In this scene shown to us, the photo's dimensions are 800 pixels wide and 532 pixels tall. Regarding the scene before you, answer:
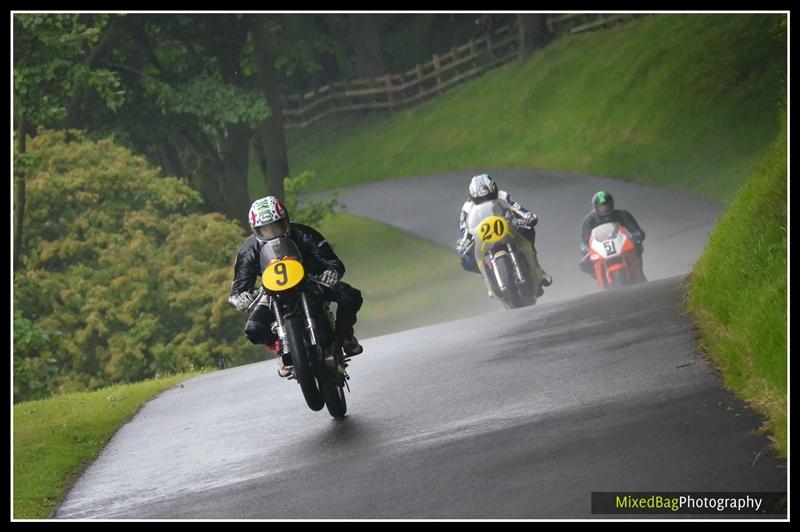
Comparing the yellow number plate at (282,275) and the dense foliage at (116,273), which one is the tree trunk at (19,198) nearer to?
the dense foliage at (116,273)

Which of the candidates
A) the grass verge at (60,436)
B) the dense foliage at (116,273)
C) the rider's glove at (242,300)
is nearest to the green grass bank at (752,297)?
the rider's glove at (242,300)

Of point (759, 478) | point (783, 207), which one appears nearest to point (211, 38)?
point (783, 207)

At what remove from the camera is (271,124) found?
2202 centimetres

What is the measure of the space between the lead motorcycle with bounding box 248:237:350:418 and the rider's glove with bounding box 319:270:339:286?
0.04 metres

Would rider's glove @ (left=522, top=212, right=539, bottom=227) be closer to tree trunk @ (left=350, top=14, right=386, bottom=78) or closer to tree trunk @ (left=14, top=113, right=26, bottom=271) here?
tree trunk @ (left=350, top=14, right=386, bottom=78)

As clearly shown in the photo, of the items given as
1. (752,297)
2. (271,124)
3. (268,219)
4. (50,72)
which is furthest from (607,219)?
(268,219)

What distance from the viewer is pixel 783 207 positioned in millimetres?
13516

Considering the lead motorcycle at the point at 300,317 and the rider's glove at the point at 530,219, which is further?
the rider's glove at the point at 530,219

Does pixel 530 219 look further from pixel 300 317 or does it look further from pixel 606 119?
pixel 300 317

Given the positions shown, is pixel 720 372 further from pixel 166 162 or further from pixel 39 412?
pixel 166 162

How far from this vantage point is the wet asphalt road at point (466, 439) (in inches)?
384

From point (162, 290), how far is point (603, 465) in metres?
12.9

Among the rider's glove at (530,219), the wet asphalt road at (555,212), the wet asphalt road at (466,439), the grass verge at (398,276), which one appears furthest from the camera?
the wet asphalt road at (555,212)

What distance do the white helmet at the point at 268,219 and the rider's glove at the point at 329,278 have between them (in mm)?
416
